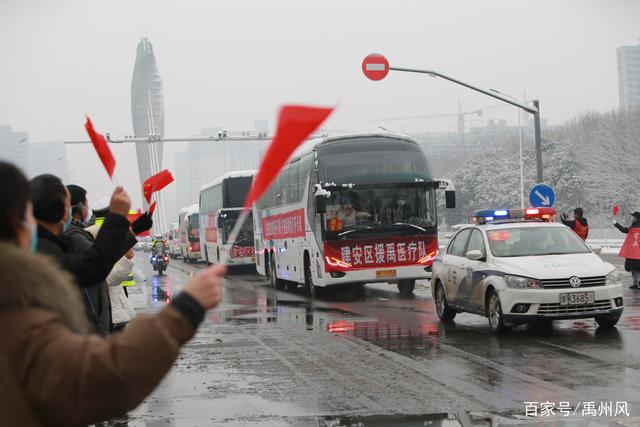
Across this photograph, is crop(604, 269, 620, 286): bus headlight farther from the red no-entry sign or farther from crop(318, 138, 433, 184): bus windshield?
the red no-entry sign

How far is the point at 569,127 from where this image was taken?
Answer: 91.0m

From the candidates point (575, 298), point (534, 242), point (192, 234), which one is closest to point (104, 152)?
point (575, 298)

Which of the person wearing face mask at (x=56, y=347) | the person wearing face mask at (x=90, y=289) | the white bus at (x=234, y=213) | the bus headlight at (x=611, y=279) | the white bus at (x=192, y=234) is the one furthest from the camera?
the white bus at (x=192, y=234)

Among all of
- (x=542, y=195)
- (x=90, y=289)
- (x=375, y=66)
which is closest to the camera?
(x=90, y=289)

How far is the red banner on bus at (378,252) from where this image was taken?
21281 millimetres

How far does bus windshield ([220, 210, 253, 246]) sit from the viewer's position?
36000mm

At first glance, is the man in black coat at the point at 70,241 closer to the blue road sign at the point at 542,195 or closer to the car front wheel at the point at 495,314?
the car front wheel at the point at 495,314

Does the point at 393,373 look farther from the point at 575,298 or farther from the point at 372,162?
the point at 372,162

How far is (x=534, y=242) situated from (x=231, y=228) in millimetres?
22294

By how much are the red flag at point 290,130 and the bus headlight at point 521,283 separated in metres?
10.4

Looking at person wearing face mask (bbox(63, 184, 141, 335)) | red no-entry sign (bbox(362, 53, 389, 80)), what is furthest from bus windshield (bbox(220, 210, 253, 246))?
person wearing face mask (bbox(63, 184, 141, 335))

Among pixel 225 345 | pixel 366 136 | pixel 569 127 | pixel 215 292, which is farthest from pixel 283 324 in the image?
pixel 569 127

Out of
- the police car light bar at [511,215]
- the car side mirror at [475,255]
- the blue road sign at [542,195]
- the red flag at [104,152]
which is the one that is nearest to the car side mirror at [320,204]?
the police car light bar at [511,215]

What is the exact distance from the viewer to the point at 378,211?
21.4 meters
